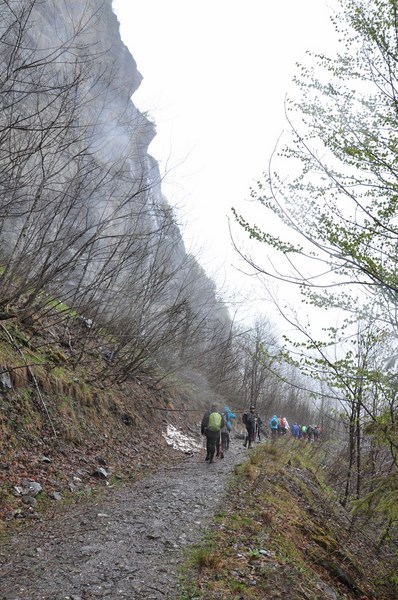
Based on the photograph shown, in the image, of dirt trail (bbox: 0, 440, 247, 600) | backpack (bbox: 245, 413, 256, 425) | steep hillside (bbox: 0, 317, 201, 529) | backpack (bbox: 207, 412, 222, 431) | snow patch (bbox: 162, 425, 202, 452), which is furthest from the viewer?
backpack (bbox: 245, 413, 256, 425)

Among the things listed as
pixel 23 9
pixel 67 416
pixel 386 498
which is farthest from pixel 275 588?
pixel 23 9

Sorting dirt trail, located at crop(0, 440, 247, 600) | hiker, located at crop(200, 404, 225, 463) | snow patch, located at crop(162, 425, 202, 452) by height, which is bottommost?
snow patch, located at crop(162, 425, 202, 452)

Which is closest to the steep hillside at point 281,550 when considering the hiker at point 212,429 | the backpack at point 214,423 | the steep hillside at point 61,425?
the hiker at point 212,429

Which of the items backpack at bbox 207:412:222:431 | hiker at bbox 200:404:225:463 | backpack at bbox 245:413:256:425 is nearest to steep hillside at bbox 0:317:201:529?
hiker at bbox 200:404:225:463

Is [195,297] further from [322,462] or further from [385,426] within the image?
[385,426]

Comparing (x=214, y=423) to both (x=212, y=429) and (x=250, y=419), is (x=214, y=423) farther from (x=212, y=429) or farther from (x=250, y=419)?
(x=250, y=419)

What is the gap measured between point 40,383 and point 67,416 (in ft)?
2.80

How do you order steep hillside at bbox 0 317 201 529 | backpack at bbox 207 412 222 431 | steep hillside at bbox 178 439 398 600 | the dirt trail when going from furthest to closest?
backpack at bbox 207 412 222 431 < steep hillside at bbox 0 317 201 529 < steep hillside at bbox 178 439 398 600 < the dirt trail

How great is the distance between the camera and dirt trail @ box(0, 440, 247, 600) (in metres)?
3.80

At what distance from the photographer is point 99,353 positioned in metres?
11.9

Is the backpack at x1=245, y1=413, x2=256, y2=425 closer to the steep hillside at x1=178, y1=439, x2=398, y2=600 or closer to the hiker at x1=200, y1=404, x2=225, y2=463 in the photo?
the steep hillside at x1=178, y1=439, x2=398, y2=600

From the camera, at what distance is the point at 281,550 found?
564cm

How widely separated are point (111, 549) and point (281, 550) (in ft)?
7.63

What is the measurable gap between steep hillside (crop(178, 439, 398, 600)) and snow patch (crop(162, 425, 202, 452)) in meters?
2.71
